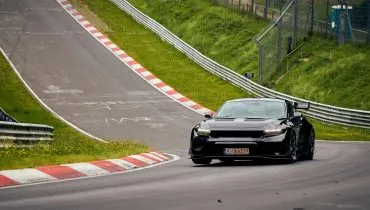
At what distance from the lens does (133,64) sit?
51.1m

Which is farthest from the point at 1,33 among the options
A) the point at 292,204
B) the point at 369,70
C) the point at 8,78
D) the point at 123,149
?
the point at 292,204

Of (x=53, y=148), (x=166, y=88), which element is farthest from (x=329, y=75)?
(x=53, y=148)

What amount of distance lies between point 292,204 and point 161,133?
A: 70.3 feet

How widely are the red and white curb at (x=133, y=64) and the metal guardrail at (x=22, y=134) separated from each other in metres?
15.5

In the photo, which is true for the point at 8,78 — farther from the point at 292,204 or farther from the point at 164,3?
the point at 292,204

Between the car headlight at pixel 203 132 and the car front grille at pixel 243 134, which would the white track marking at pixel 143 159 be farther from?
the car front grille at pixel 243 134

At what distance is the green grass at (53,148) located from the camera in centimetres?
1648

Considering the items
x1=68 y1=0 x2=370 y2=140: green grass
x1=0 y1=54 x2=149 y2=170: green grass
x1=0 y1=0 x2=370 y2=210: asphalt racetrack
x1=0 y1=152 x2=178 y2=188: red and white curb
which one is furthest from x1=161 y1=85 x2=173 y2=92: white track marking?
x1=0 y1=152 x2=178 y2=188: red and white curb

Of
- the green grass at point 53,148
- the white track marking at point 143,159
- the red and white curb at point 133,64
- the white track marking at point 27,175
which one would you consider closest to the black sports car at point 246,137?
the white track marking at point 143,159

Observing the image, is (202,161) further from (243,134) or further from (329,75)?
(329,75)

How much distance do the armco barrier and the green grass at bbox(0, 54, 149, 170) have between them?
18.1 inches

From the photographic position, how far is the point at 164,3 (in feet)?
220

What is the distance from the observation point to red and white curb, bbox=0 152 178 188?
14.2m

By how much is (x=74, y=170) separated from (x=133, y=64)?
35.2 meters
